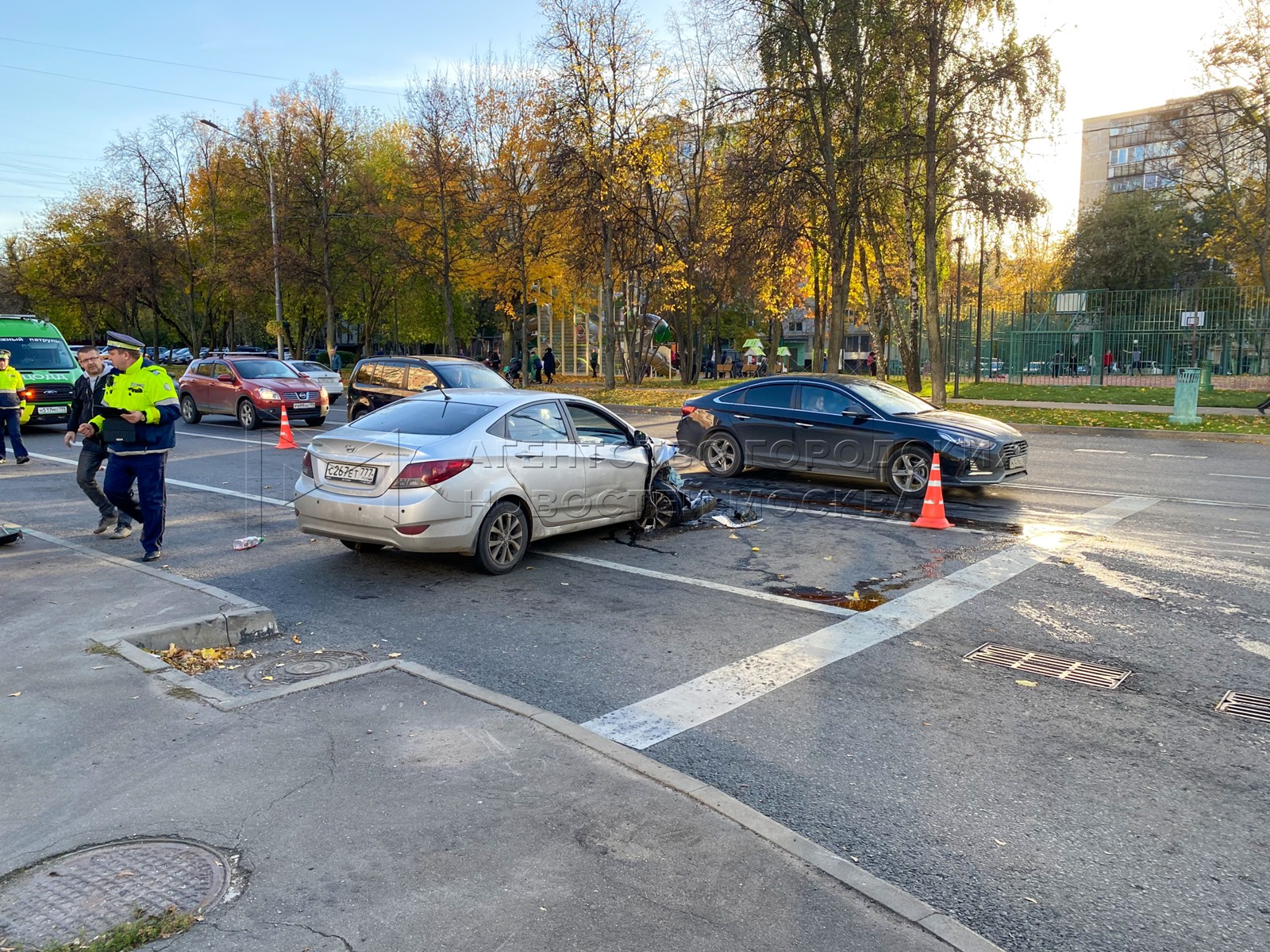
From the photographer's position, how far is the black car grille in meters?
19.4

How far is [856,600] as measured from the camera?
7.18 meters

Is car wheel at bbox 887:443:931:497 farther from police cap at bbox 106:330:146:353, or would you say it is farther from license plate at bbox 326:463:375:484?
police cap at bbox 106:330:146:353

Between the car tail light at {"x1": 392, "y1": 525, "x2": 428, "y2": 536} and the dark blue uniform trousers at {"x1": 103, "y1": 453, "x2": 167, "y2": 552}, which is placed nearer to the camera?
the car tail light at {"x1": 392, "y1": 525, "x2": 428, "y2": 536}

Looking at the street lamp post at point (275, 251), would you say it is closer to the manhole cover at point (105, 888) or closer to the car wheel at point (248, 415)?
the car wheel at point (248, 415)

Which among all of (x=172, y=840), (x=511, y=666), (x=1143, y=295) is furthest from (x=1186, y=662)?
(x=1143, y=295)

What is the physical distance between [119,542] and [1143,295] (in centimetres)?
3873

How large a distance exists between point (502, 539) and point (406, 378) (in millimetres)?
11040

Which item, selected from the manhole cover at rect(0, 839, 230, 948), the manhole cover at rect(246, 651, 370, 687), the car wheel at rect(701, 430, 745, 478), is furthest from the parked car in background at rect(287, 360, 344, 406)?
the manhole cover at rect(0, 839, 230, 948)

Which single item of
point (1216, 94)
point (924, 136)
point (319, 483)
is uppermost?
point (1216, 94)

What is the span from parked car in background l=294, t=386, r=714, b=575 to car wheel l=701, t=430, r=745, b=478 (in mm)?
4236

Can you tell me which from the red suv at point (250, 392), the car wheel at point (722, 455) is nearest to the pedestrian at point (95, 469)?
the car wheel at point (722, 455)

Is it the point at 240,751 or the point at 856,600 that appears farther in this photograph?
the point at 856,600

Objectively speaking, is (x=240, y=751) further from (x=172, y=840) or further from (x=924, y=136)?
(x=924, y=136)

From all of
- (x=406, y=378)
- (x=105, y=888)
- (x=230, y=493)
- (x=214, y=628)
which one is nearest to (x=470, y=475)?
(x=214, y=628)
